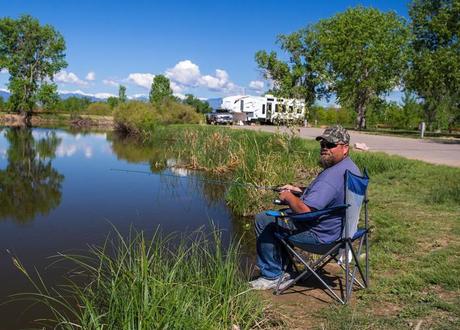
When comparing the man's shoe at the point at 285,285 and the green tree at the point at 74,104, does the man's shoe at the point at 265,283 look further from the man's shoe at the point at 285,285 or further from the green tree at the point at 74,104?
the green tree at the point at 74,104

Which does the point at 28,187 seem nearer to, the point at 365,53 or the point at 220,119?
the point at 220,119

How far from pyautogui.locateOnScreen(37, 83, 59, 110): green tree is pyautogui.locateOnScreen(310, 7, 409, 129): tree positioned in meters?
35.3

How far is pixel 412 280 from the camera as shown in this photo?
14.2 ft

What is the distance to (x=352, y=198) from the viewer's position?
3.89 m

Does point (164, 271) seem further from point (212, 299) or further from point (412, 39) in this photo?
point (412, 39)

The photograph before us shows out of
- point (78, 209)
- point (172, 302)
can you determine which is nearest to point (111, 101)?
point (78, 209)

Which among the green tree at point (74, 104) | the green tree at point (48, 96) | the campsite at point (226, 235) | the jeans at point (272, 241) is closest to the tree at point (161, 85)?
the green tree at point (74, 104)

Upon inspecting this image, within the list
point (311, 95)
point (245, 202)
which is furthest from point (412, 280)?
→ point (311, 95)

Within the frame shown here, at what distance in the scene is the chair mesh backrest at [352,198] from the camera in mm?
3840

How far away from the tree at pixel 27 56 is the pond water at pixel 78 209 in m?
A: 47.7

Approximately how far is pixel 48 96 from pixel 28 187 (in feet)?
176

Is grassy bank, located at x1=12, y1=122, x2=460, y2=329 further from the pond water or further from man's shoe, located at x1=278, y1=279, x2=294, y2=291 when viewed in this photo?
the pond water

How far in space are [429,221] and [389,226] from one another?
1.70ft

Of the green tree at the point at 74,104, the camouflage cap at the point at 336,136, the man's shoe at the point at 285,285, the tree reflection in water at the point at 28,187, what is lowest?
the tree reflection in water at the point at 28,187
